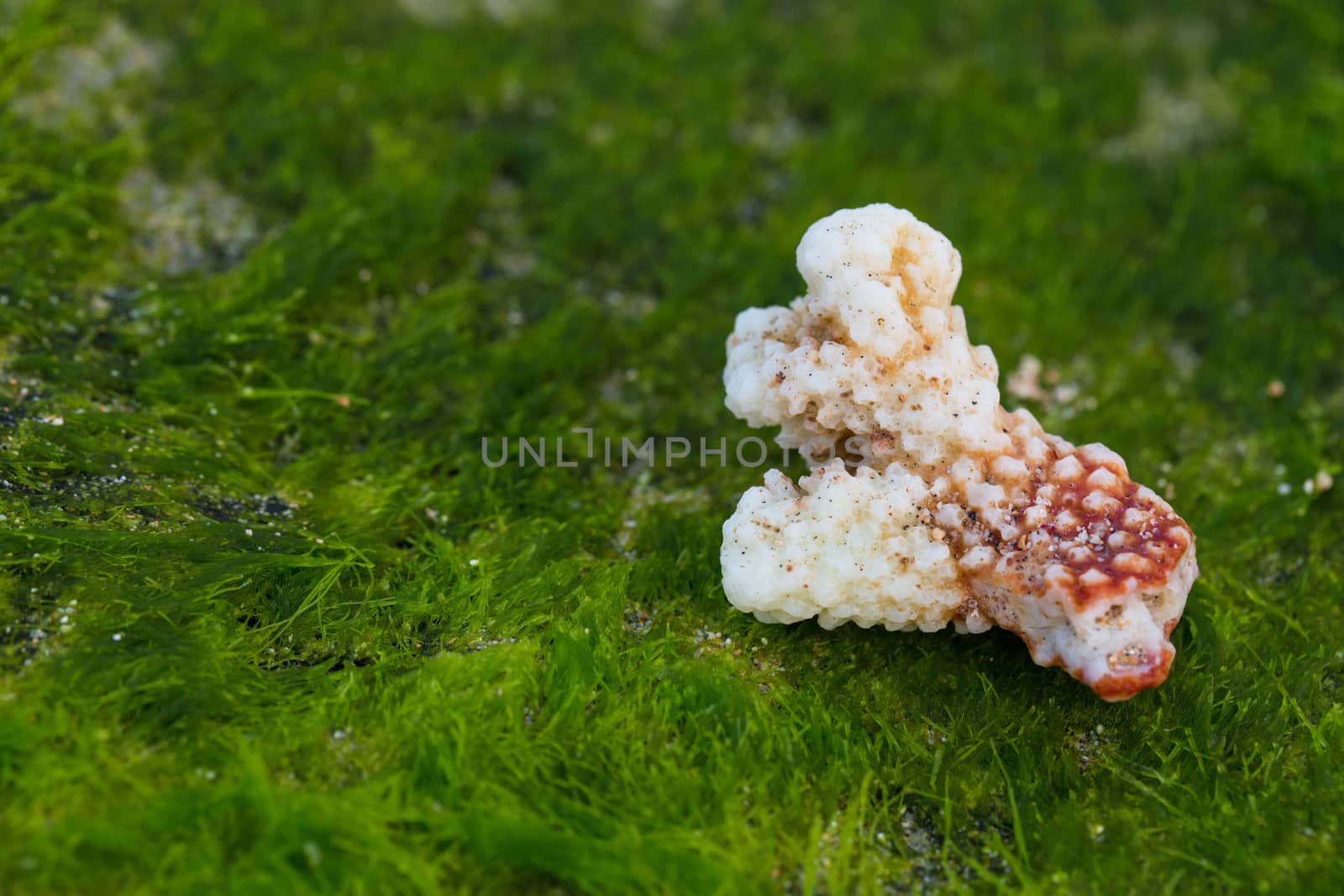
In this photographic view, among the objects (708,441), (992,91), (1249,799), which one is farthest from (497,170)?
(1249,799)

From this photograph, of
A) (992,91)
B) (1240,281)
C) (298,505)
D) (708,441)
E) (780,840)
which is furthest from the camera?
(992,91)

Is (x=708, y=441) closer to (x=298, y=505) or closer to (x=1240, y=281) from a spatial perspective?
(x=298, y=505)

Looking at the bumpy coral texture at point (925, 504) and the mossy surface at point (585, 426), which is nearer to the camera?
the mossy surface at point (585, 426)

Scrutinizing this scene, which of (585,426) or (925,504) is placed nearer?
(925,504)

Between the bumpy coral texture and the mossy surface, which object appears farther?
the bumpy coral texture
